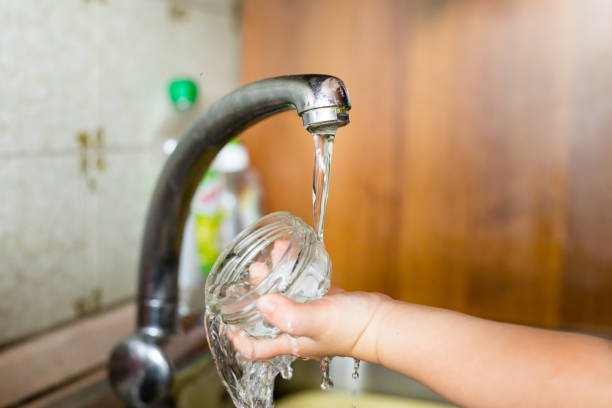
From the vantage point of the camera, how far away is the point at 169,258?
1.85 ft

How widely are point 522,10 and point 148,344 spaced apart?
0.83 meters

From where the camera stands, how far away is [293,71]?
113cm

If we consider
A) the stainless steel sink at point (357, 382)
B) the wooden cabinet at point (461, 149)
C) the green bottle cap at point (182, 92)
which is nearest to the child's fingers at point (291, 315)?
the stainless steel sink at point (357, 382)

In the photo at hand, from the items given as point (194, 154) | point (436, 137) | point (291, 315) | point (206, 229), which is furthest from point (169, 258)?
point (436, 137)

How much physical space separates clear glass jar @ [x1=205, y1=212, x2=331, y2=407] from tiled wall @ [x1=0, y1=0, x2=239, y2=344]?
→ 0.37 meters

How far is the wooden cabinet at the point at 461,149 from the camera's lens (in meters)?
1.04

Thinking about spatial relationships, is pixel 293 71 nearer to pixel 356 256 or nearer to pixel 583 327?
pixel 356 256

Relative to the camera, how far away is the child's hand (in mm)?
373

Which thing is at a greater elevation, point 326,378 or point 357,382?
point 326,378

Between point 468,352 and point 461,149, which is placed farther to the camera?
point 461,149

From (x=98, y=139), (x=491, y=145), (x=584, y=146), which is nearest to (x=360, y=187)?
(x=491, y=145)

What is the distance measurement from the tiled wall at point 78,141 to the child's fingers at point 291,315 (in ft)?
1.39

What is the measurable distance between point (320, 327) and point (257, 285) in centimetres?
5

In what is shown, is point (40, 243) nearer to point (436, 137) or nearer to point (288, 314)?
point (288, 314)
